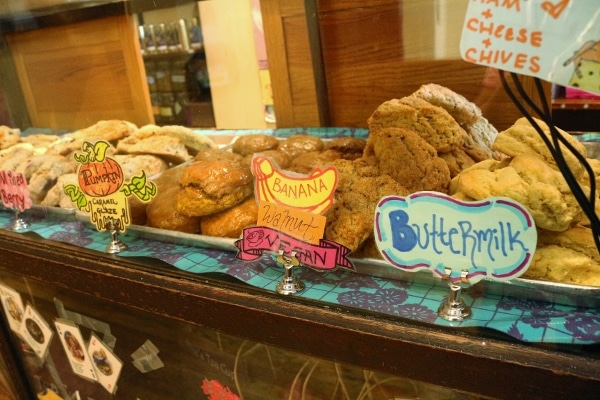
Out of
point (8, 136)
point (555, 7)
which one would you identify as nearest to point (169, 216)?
point (555, 7)

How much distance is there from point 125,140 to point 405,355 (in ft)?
4.08

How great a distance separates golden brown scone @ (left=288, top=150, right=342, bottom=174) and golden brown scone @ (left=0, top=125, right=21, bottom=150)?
1312 millimetres

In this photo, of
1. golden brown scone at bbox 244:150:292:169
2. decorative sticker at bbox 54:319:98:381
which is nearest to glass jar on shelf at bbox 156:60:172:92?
golden brown scone at bbox 244:150:292:169

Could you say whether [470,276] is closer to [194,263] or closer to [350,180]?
[350,180]

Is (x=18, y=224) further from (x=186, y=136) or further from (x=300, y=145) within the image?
(x=300, y=145)

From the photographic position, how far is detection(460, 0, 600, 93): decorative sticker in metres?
0.63

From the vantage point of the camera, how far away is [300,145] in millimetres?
1503

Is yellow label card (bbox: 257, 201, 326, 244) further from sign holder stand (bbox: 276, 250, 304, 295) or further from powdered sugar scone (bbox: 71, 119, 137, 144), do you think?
powdered sugar scone (bbox: 71, 119, 137, 144)

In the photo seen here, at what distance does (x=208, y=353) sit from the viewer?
1353mm

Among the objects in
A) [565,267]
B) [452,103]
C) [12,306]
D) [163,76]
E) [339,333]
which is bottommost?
[12,306]

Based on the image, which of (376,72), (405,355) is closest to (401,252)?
(405,355)

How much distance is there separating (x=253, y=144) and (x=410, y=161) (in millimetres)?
634

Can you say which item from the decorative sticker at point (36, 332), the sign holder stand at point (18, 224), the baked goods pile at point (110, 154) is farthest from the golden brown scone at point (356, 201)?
the decorative sticker at point (36, 332)

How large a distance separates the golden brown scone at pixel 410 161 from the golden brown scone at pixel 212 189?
33cm
